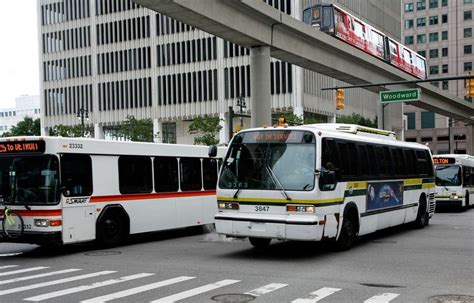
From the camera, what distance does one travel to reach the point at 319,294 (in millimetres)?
8891

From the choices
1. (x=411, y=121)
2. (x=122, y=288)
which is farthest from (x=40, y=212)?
(x=411, y=121)

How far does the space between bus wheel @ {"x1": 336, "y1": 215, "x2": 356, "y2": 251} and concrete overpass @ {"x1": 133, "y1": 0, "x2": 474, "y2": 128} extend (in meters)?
8.67

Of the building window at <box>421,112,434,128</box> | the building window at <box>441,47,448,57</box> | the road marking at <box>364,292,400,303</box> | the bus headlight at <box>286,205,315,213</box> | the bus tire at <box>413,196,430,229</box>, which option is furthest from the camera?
the building window at <box>441,47,448,57</box>

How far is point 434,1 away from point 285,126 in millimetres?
114648

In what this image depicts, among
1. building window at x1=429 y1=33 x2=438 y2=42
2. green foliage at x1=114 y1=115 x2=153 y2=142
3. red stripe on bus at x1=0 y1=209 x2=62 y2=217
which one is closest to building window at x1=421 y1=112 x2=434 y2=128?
building window at x1=429 y1=33 x2=438 y2=42

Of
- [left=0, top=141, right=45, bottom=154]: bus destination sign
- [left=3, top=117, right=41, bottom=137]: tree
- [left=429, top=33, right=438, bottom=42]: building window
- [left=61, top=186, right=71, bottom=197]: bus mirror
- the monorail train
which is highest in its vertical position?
[left=429, top=33, right=438, bottom=42]: building window

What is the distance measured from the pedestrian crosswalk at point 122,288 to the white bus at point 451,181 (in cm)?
2037

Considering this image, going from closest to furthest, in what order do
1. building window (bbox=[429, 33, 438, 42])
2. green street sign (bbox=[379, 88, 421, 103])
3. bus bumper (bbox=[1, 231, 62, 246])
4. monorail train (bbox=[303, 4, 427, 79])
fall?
→ 1. bus bumper (bbox=[1, 231, 62, 246])
2. monorail train (bbox=[303, 4, 427, 79])
3. green street sign (bbox=[379, 88, 421, 103])
4. building window (bbox=[429, 33, 438, 42])

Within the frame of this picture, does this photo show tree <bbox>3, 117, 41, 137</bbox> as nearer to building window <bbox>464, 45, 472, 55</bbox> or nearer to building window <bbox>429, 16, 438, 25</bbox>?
building window <bbox>429, 16, 438, 25</bbox>

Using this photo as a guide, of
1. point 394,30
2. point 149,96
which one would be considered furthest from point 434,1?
point 149,96

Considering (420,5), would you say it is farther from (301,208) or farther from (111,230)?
(301,208)

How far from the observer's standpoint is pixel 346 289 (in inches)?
366

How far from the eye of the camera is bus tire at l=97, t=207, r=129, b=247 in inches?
580

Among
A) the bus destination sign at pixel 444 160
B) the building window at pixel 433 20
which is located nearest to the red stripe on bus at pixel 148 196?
the bus destination sign at pixel 444 160
